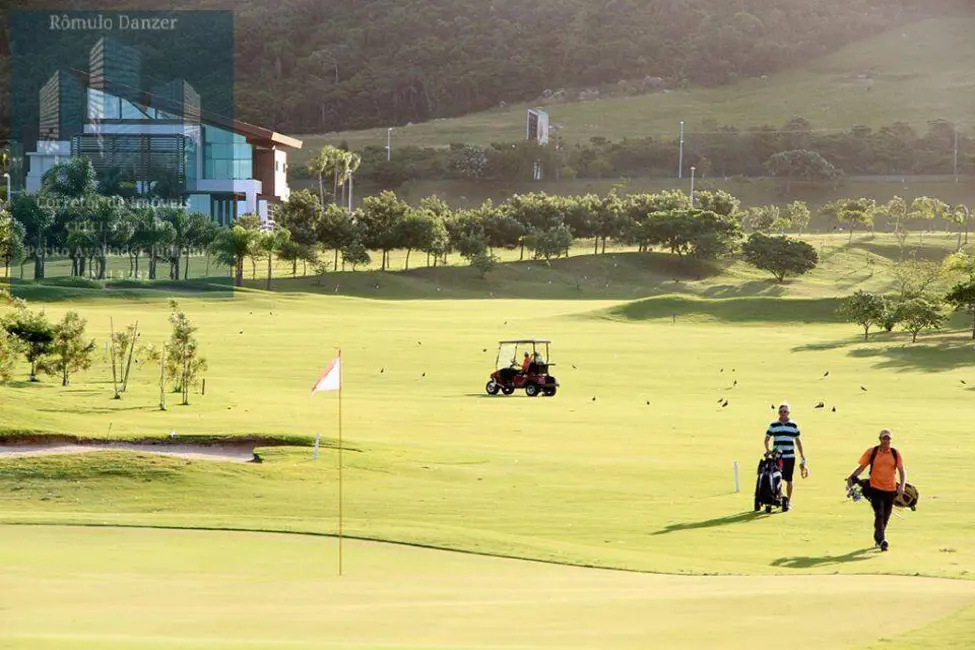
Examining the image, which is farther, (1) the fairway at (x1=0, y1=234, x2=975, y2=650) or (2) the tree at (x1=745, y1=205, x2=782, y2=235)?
(2) the tree at (x1=745, y1=205, x2=782, y2=235)

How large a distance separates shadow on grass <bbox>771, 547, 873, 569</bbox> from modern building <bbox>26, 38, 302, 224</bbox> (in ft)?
311

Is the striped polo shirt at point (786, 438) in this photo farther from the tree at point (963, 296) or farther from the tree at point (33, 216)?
the tree at point (33, 216)

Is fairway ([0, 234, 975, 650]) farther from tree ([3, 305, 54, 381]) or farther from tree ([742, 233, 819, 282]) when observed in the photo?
tree ([742, 233, 819, 282])

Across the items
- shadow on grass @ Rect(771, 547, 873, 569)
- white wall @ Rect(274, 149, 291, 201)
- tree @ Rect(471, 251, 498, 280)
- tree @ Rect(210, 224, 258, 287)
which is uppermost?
white wall @ Rect(274, 149, 291, 201)

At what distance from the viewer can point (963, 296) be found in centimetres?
6562

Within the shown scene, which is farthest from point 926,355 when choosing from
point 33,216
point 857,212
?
point 857,212

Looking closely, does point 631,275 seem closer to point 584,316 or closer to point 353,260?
point 353,260

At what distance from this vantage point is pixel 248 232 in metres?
92.6

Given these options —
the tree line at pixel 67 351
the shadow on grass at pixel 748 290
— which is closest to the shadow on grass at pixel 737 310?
the shadow on grass at pixel 748 290

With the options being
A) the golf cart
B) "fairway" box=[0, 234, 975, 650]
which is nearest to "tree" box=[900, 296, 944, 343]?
"fairway" box=[0, 234, 975, 650]

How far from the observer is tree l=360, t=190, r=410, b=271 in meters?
109

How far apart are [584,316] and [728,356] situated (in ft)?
68.4

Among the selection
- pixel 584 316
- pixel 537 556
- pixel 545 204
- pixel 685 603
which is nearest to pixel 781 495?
pixel 537 556

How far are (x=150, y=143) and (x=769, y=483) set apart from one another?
9408 centimetres
